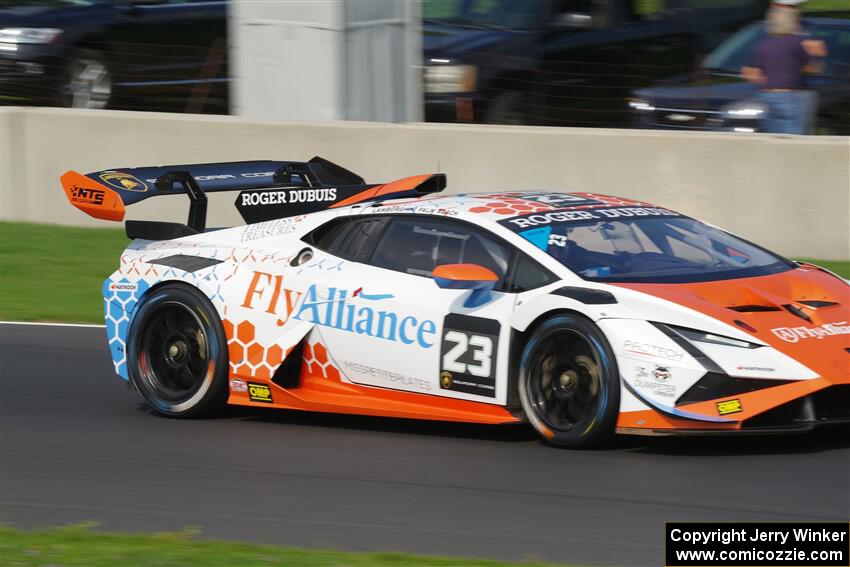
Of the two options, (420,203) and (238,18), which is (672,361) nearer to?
(420,203)

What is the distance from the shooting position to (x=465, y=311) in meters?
7.37

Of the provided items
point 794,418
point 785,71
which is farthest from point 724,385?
point 785,71

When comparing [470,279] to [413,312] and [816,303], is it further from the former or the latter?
A: [816,303]

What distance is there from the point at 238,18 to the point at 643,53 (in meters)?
3.95

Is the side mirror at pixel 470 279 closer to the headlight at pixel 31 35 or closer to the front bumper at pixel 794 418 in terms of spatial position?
the front bumper at pixel 794 418

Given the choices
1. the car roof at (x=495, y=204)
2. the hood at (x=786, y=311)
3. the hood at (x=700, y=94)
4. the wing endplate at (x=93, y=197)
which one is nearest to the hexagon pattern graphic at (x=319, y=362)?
the car roof at (x=495, y=204)

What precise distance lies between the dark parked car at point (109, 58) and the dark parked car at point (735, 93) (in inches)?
183

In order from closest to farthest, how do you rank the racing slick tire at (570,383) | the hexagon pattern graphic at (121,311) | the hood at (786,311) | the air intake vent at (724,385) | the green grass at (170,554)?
1. the green grass at (170,554)
2. the air intake vent at (724,385)
3. the hood at (786,311)
4. the racing slick tire at (570,383)
5. the hexagon pattern graphic at (121,311)

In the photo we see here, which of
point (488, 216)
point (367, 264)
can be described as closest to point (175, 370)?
point (367, 264)

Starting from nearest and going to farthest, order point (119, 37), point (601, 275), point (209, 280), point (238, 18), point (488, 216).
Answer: point (601, 275), point (488, 216), point (209, 280), point (238, 18), point (119, 37)

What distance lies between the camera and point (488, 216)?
7.71m

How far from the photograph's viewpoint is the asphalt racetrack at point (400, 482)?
233 inches

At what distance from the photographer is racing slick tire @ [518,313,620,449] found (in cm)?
684

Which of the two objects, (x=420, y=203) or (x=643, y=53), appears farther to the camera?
(x=643, y=53)
